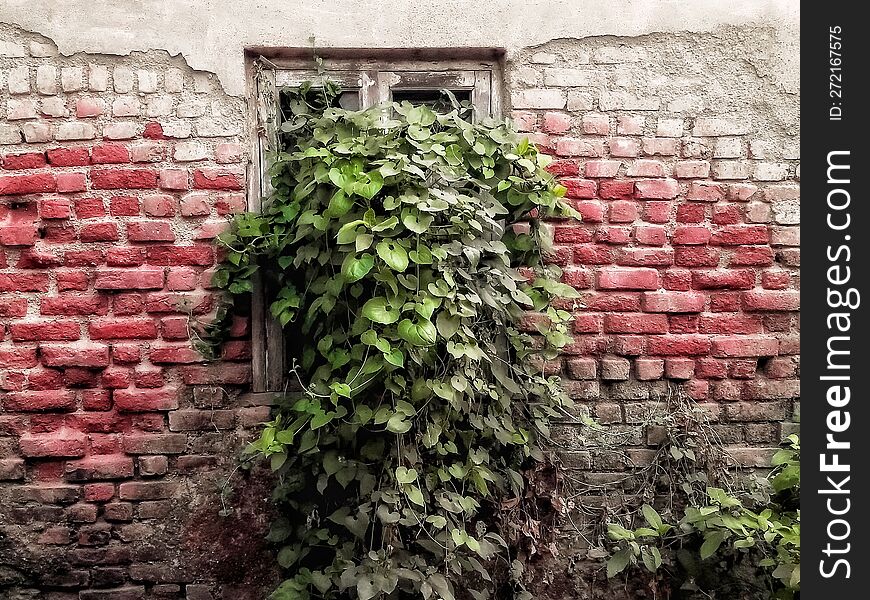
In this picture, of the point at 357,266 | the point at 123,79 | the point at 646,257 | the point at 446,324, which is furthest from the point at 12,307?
the point at 646,257

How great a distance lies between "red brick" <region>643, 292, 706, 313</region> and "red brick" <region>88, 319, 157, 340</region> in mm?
1924

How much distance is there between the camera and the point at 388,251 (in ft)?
7.16

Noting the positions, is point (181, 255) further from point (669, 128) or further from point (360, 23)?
point (669, 128)

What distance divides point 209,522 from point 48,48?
189 cm

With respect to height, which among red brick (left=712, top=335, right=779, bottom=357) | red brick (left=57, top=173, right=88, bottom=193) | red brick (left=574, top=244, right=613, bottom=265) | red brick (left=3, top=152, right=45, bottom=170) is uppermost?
red brick (left=3, top=152, right=45, bottom=170)

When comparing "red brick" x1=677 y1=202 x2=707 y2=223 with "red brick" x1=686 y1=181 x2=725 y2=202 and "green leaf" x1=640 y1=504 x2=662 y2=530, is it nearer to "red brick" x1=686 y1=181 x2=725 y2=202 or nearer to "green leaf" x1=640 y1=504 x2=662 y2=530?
"red brick" x1=686 y1=181 x2=725 y2=202

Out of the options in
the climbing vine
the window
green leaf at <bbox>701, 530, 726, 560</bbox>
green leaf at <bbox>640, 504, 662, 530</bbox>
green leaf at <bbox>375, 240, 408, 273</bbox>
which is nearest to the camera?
green leaf at <bbox>375, 240, 408, 273</bbox>

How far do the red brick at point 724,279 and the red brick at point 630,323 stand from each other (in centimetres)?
23

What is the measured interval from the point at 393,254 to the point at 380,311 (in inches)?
7.2

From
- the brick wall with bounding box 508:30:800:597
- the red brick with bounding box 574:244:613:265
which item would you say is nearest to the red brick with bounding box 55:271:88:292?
the brick wall with bounding box 508:30:800:597

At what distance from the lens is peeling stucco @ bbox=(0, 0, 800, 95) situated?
2645 millimetres

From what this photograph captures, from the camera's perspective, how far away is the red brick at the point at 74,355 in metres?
2.64

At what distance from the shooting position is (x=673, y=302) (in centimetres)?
281
